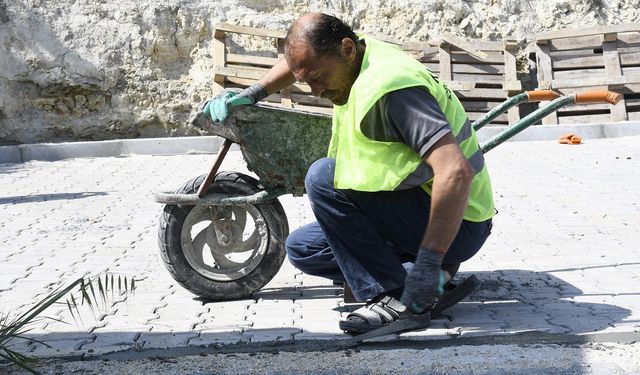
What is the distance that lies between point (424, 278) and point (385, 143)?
58cm

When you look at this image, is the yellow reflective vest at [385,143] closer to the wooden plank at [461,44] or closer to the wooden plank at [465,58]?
the wooden plank at [461,44]

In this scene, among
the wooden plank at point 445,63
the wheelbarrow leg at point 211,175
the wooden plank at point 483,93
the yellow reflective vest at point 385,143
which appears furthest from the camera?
the wooden plank at point 445,63

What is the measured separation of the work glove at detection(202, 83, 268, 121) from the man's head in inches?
27.0

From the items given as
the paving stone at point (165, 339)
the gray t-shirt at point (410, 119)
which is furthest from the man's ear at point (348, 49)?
the paving stone at point (165, 339)

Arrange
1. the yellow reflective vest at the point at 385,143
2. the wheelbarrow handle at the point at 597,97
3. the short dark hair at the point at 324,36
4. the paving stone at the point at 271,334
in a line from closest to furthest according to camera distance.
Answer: the yellow reflective vest at the point at 385,143, the short dark hair at the point at 324,36, the paving stone at the point at 271,334, the wheelbarrow handle at the point at 597,97

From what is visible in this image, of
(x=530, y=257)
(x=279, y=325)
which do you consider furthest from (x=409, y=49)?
(x=279, y=325)

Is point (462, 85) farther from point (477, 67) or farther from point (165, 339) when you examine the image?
point (165, 339)

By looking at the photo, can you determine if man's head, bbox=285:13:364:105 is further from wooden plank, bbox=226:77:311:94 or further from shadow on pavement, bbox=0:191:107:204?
wooden plank, bbox=226:77:311:94

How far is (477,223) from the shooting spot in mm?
3939

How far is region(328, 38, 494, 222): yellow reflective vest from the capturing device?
3.56 m

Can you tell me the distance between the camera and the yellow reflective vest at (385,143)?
140 inches

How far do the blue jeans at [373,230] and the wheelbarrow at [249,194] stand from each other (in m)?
0.47

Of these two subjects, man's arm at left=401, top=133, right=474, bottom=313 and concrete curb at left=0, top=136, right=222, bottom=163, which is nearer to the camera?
man's arm at left=401, top=133, right=474, bottom=313

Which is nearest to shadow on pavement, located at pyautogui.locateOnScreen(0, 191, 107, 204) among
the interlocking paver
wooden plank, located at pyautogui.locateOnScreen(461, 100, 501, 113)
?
the interlocking paver
